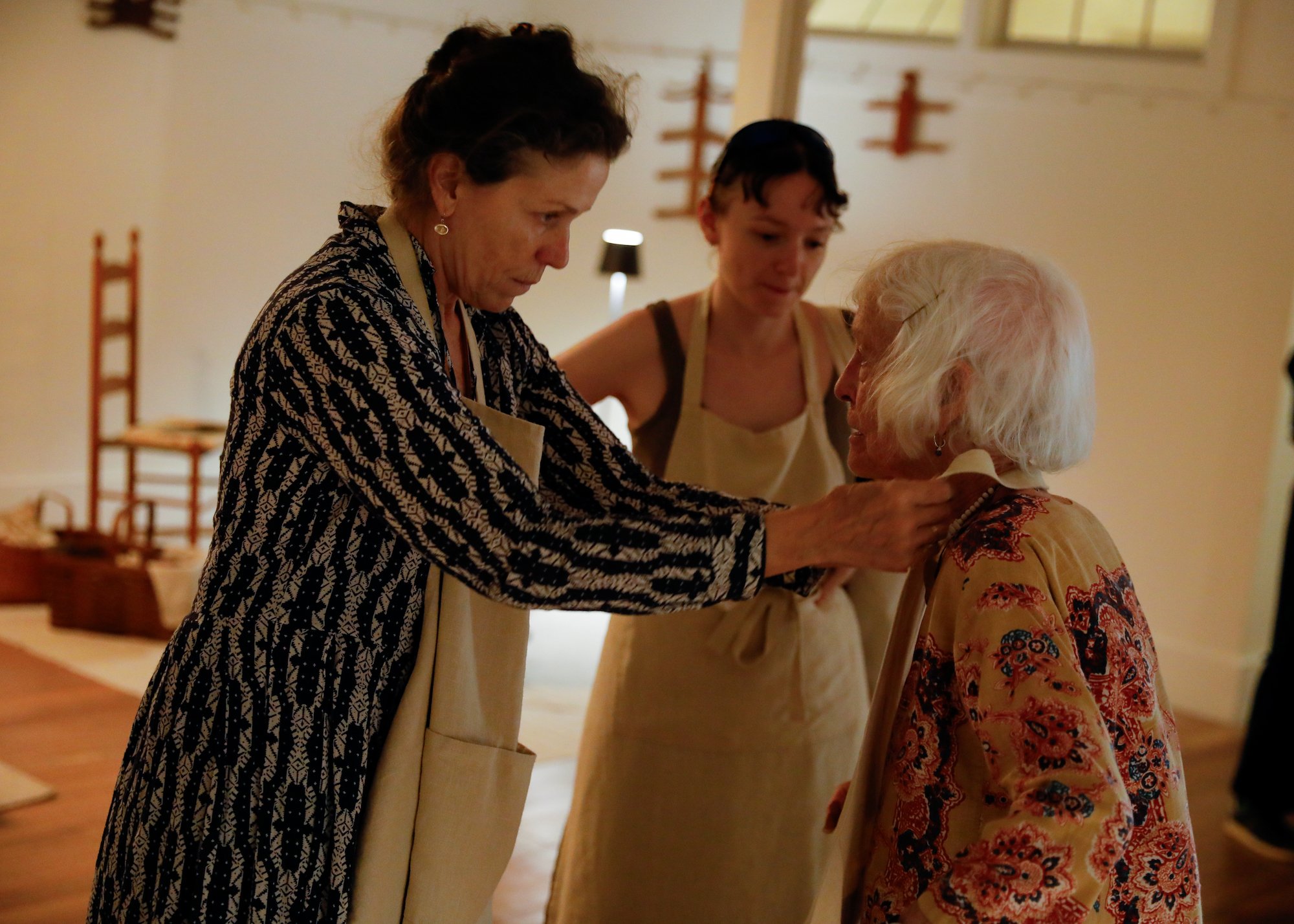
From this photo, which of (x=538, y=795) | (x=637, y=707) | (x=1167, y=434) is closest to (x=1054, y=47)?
(x=1167, y=434)

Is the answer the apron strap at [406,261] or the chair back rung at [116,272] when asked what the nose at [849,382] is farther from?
the chair back rung at [116,272]

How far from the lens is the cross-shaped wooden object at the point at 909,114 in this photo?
586 cm

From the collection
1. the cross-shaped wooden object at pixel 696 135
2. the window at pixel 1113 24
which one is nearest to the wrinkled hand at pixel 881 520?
the window at pixel 1113 24

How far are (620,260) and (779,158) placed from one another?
4755 mm

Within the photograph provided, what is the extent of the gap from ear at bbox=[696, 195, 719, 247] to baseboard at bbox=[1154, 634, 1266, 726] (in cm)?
365

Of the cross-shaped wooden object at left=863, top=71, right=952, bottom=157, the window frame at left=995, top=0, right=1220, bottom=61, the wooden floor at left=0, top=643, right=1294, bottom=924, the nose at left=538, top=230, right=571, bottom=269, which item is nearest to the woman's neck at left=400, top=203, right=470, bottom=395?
the nose at left=538, top=230, right=571, bottom=269

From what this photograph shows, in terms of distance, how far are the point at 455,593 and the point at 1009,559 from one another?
57cm

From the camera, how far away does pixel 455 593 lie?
138 centimetres

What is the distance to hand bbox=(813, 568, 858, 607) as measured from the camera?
204cm

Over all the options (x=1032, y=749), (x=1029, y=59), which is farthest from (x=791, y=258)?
(x=1029, y=59)

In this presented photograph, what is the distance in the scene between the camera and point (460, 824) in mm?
1396

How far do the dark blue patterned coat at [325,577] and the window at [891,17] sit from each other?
518 cm

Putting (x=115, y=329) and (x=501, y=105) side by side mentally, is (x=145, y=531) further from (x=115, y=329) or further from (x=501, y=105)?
(x=501, y=105)

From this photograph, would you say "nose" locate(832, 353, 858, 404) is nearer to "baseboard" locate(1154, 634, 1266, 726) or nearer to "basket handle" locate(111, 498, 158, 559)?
"baseboard" locate(1154, 634, 1266, 726)
